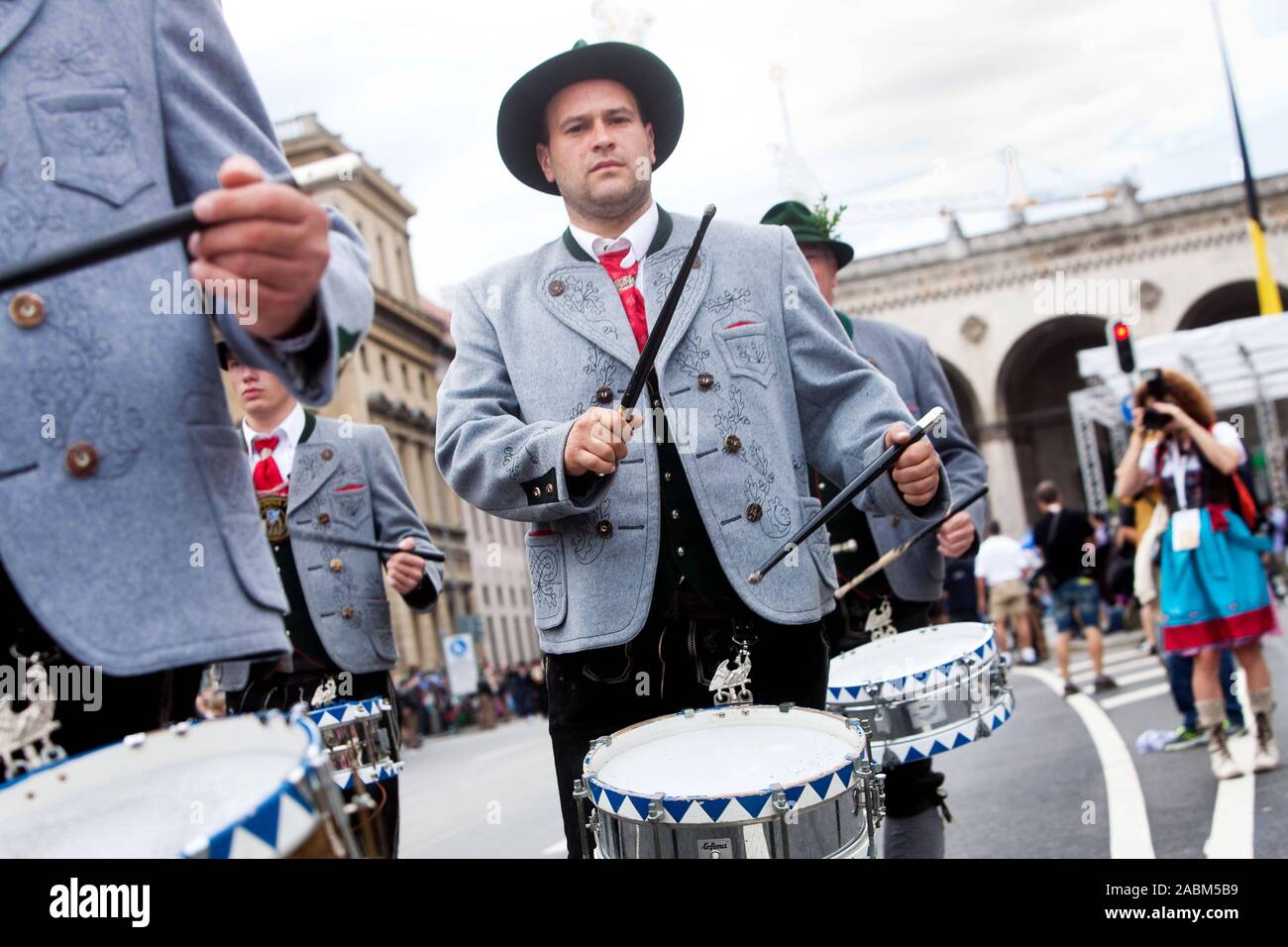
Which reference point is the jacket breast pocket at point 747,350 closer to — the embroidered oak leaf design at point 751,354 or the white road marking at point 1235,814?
the embroidered oak leaf design at point 751,354

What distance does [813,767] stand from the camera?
2350 mm

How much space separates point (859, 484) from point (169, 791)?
55.7 inches

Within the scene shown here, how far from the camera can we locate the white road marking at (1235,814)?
15.1 ft

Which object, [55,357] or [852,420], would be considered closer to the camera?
[55,357]

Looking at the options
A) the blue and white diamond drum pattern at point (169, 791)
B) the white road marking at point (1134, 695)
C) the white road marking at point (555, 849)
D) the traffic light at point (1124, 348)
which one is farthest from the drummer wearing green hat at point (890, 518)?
the white road marking at point (1134, 695)

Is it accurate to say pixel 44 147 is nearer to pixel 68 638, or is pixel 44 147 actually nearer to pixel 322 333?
pixel 322 333

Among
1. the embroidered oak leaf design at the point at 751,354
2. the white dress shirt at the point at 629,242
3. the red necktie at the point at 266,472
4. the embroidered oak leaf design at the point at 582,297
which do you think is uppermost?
the white dress shirt at the point at 629,242

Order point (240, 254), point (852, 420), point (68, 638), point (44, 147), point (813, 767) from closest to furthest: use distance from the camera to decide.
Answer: point (240, 254) < point (68, 638) < point (44, 147) < point (813, 767) < point (852, 420)

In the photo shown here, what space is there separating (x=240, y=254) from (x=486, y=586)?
2455 centimetres

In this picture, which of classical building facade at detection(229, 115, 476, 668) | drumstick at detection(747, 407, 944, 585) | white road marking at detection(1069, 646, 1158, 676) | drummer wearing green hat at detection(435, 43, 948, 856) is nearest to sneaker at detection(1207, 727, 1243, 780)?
classical building facade at detection(229, 115, 476, 668)

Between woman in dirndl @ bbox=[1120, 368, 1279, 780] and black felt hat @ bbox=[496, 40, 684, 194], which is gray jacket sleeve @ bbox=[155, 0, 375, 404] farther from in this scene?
woman in dirndl @ bbox=[1120, 368, 1279, 780]

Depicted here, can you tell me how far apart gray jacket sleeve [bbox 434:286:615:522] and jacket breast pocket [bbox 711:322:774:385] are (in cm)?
39

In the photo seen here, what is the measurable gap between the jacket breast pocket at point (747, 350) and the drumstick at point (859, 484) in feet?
1.04
